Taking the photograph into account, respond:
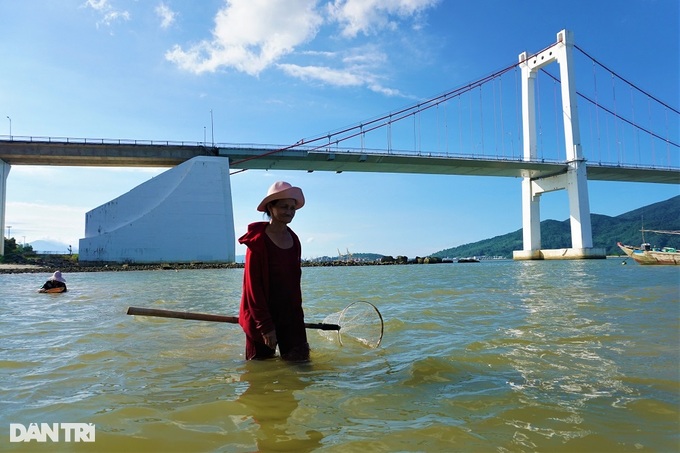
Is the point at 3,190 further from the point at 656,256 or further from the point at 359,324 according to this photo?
the point at 656,256

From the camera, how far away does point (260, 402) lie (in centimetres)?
238

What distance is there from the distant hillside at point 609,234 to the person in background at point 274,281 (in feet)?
322

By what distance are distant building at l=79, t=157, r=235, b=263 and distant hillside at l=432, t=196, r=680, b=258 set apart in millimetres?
79075

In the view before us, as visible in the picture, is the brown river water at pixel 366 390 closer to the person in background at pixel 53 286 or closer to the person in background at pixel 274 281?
the person in background at pixel 274 281

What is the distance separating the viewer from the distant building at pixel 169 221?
119 feet

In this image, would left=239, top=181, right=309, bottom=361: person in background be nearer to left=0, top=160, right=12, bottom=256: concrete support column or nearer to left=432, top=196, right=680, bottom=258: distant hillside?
left=0, top=160, right=12, bottom=256: concrete support column

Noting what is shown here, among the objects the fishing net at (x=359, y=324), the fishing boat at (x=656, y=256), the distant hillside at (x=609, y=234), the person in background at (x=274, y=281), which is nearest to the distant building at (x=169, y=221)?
the fishing boat at (x=656, y=256)

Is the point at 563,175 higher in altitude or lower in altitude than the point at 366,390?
higher

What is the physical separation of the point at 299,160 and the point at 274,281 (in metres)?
39.2

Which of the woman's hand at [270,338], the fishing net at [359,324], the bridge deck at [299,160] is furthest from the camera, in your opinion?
the bridge deck at [299,160]

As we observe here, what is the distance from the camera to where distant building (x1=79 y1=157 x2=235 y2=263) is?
36406mm

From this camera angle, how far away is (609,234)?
96562mm

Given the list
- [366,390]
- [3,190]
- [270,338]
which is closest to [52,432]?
[270,338]

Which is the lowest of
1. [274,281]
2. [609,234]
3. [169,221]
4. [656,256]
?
[656,256]
